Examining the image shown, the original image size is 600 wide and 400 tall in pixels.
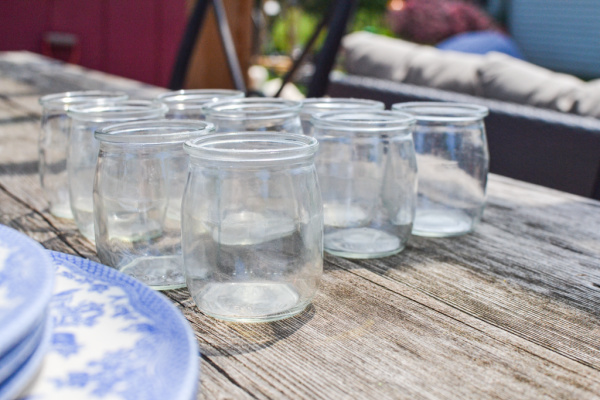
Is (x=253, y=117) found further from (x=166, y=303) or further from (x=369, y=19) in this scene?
(x=369, y=19)

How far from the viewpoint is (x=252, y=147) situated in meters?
0.53

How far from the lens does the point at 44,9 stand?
17.0ft

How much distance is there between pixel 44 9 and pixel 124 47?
72 cm

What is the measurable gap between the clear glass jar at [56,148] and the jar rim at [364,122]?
0.27 m

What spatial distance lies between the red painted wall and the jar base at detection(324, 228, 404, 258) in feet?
17.1

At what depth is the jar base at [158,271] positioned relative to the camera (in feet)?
1.84

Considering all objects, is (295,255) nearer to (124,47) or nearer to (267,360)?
(267,360)

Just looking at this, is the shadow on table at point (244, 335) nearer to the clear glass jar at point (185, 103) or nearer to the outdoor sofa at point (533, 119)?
the clear glass jar at point (185, 103)

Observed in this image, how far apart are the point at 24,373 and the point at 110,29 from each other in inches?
224

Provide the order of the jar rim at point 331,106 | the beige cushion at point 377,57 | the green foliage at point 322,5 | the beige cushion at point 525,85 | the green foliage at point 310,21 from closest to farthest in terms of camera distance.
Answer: the jar rim at point 331,106, the beige cushion at point 525,85, the beige cushion at point 377,57, the green foliage at point 310,21, the green foliage at point 322,5

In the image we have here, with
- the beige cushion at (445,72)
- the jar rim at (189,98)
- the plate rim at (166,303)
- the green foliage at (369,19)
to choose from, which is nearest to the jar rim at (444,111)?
the jar rim at (189,98)

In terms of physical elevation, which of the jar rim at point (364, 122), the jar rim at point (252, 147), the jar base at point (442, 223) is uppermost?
the jar rim at point (364, 122)

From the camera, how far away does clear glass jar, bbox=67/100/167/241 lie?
0.67 meters

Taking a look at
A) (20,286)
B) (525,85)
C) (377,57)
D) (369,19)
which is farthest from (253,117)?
(369,19)
